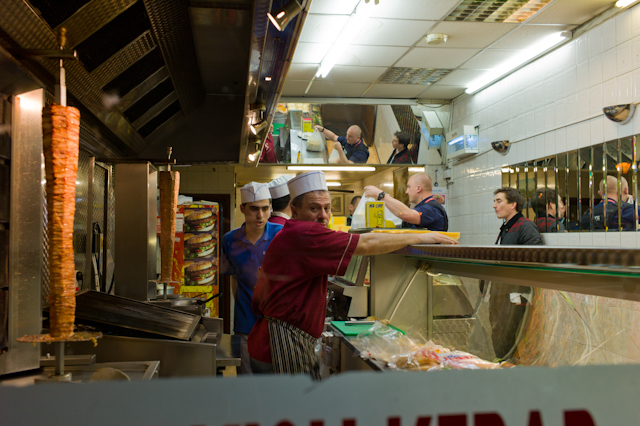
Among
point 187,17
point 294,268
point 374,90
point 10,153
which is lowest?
point 294,268

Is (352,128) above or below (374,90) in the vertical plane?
below

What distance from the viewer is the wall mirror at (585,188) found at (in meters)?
3.42

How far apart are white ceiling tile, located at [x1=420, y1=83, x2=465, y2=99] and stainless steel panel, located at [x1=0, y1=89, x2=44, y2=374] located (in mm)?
5187

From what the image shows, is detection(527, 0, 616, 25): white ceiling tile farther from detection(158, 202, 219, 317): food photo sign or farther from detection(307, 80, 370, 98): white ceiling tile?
detection(158, 202, 219, 317): food photo sign

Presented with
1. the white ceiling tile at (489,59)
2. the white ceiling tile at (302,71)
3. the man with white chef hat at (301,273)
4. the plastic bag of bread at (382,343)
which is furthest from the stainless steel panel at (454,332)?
the white ceiling tile at (302,71)

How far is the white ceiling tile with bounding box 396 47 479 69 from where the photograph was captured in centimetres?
470

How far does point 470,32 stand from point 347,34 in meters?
1.16

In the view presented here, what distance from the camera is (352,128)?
6.00 m

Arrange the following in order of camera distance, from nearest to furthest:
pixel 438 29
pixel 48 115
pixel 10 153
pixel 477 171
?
pixel 48 115 < pixel 10 153 < pixel 438 29 < pixel 477 171

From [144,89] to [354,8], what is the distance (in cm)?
217

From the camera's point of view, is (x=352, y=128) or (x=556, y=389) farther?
(x=352, y=128)

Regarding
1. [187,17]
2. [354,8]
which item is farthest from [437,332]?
[354,8]

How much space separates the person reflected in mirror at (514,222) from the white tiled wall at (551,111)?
61cm

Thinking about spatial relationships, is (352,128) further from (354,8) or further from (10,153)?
(10,153)
